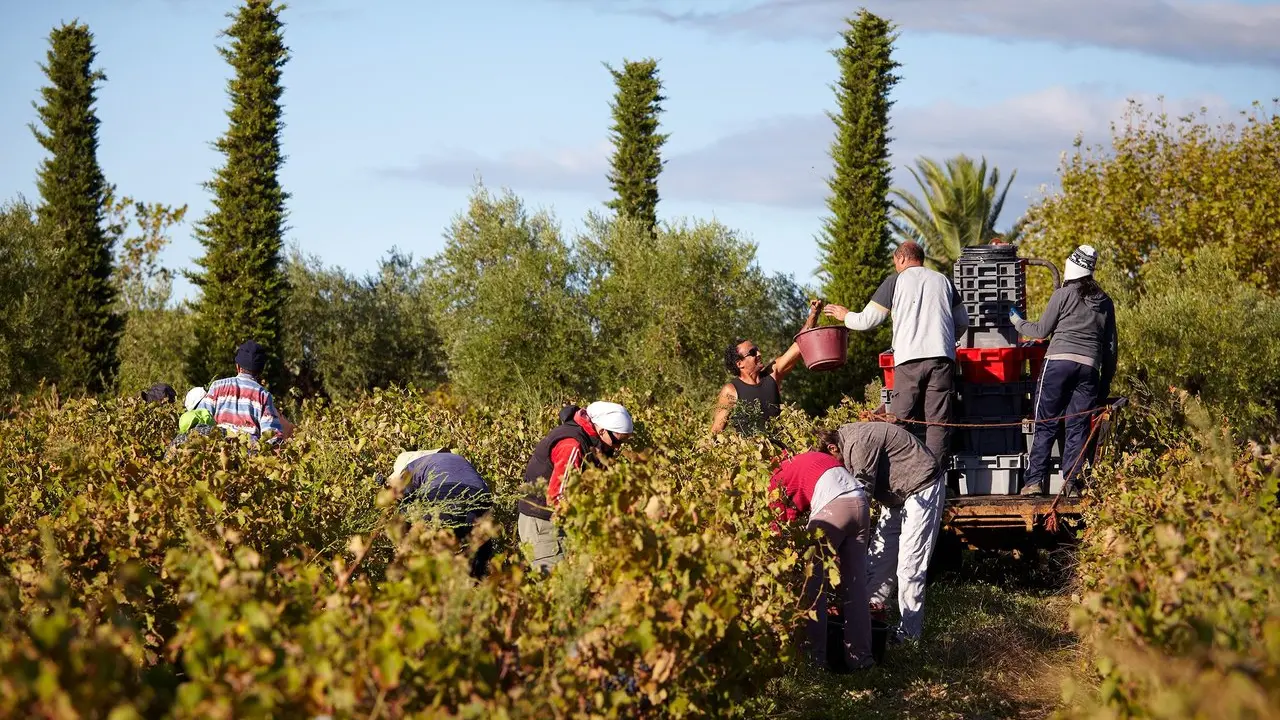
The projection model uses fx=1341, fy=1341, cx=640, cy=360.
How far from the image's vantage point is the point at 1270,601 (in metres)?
3.85

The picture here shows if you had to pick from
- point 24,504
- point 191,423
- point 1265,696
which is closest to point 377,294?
point 191,423

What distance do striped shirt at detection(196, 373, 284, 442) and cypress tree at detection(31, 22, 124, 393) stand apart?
1815cm

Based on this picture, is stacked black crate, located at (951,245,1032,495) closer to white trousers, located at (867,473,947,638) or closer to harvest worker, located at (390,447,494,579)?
white trousers, located at (867,473,947,638)

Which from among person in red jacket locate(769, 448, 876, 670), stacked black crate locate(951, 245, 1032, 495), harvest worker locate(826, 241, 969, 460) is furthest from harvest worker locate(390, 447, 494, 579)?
stacked black crate locate(951, 245, 1032, 495)

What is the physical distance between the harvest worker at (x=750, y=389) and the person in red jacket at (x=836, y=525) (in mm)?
1930

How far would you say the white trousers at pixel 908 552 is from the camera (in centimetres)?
773

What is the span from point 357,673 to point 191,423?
5728 millimetres

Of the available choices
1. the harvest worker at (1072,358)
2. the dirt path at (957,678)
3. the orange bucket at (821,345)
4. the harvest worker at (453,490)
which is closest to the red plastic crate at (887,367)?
the orange bucket at (821,345)

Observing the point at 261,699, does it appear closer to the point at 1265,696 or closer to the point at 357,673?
the point at 357,673

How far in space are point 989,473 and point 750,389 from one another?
1.76 m

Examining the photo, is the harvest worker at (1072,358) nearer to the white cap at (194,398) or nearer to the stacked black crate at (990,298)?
the stacked black crate at (990,298)

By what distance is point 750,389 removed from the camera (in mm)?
9641

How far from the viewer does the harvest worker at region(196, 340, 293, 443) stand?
875cm

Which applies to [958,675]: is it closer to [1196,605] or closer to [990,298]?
[990,298]
